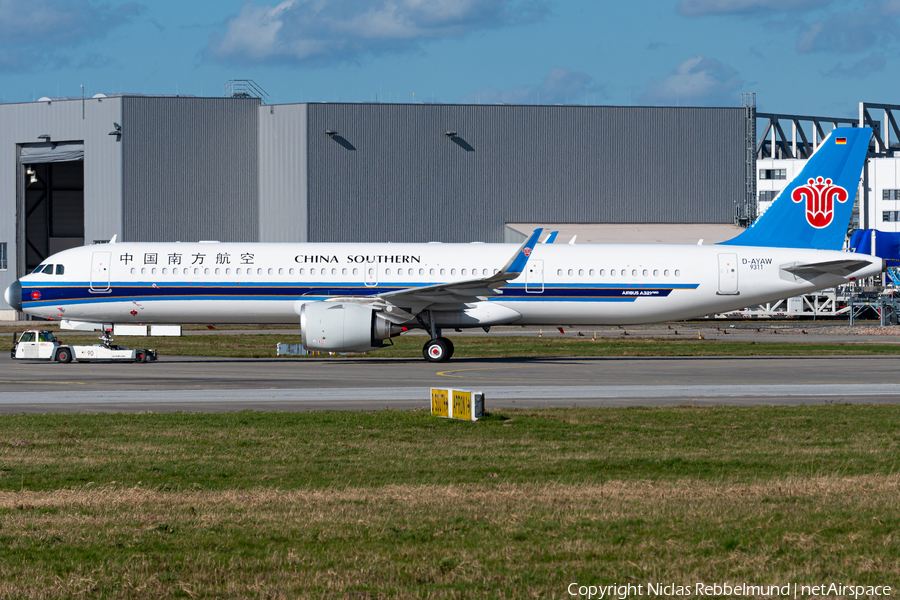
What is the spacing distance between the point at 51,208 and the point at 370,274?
6110 cm

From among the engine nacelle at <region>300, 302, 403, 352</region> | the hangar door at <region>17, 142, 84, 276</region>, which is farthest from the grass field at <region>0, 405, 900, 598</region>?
the hangar door at <region>17, 142, 84, 276</region>

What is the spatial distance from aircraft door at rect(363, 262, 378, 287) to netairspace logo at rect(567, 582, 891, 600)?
1149 inches

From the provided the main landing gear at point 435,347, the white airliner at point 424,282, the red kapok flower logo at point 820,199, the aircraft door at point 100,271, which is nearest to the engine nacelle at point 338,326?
the white airliner at point 424,282

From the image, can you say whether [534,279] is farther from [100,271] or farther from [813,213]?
[100,271]

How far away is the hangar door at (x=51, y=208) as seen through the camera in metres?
83.9

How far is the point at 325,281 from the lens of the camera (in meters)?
36.0

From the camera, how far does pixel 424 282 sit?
120ft

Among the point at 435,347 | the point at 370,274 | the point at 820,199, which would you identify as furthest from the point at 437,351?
the point at 820,199

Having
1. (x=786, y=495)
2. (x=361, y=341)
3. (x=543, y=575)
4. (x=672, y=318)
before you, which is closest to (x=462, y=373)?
(x=361, y=341)

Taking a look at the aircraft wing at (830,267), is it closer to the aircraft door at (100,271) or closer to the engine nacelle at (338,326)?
the engine nacelle at (338,326)

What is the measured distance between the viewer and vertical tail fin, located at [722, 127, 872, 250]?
40.0m

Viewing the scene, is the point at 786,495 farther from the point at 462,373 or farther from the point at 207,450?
the point at 462,373

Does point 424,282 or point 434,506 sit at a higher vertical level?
point 424,282

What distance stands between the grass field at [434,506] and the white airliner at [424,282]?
56.7 feet
